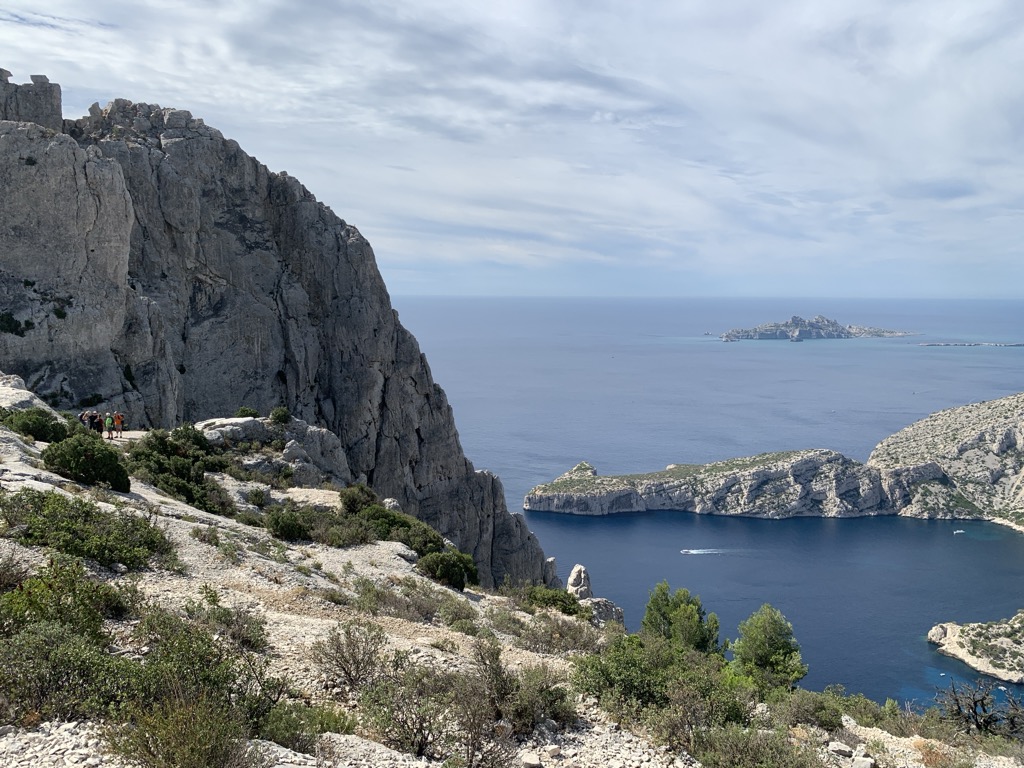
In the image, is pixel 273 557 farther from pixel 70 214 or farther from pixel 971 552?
pixel 971 552

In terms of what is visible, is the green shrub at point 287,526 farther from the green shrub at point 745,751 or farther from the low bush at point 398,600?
the green shrub at point 745,751

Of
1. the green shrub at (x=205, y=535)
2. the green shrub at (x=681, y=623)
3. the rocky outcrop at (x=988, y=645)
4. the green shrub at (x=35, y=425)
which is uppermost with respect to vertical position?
the green shrub at (x=35, y=425)

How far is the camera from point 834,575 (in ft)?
330

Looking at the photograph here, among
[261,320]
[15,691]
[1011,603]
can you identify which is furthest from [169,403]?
[1011,603]

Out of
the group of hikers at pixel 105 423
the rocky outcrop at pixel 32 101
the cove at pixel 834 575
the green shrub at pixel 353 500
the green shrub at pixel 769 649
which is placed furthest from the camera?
the cove at pixel 834 575

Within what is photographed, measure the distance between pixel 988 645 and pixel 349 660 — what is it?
257 ft

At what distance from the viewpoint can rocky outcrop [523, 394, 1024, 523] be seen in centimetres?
12569

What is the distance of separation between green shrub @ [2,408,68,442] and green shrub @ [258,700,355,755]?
19553 mm

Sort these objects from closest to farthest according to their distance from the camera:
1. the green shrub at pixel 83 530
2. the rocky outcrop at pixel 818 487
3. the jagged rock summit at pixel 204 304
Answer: the green shrub at pixel 83 530
the jagged rock summit at pixel 204 304
the rocky outcrop at pixel 818 487

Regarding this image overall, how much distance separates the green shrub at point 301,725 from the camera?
861cm

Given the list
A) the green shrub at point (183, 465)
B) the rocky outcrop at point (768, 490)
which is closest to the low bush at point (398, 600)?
the green shrub at point (183, 465)

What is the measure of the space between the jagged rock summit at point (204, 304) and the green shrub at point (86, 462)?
678 inches

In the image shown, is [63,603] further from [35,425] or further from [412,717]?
[35,425]

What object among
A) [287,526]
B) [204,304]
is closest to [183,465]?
[287,526]
